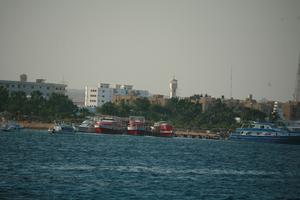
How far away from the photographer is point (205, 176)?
81.9 meters

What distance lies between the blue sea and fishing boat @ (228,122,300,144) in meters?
62.8

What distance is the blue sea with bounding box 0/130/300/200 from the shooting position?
211 feet

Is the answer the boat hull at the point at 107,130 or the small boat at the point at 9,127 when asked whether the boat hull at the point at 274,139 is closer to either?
the boat hull at the point at 107,130

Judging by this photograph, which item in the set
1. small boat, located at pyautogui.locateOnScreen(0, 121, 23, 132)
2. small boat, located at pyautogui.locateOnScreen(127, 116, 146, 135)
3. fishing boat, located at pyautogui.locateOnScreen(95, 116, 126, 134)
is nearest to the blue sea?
small boat, located at pyautogui.locateOnScreen(0, 121, 23, 132)

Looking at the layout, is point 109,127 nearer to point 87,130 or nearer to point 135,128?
point 87,130

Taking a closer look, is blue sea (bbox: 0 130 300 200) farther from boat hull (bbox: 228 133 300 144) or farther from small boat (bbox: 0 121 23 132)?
boat hull (bbox: 228 133 300 144)

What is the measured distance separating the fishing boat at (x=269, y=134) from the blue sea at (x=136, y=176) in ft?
206

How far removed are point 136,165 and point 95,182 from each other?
21.1 metres

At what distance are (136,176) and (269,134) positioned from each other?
10376 centimetres

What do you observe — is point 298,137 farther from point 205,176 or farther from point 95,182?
point 95,182

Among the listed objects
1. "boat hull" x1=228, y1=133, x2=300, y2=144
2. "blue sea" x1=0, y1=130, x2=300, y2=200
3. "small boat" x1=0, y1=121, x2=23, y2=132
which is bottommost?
"blue sea" x1=0, y1=130, x2=300, y2=200

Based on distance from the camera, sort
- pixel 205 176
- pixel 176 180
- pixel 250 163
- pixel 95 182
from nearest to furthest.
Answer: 1. pixel 95 182
2. pixel 176 180
3. pixel 205 176
4. pixel 250 163

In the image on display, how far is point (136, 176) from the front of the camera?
7762cm

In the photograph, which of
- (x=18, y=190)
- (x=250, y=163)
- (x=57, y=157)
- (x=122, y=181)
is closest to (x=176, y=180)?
(x=122, y=181)
